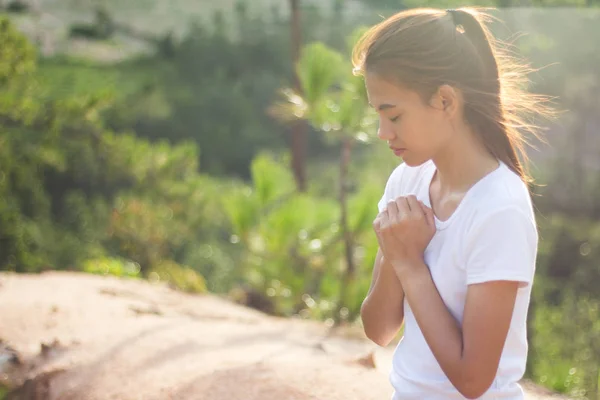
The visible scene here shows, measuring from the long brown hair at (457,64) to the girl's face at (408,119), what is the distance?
0.06 ft

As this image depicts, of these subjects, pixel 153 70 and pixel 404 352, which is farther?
pixel 153 70

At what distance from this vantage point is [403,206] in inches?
62.7

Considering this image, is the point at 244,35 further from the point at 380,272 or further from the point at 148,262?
the point at 380,272

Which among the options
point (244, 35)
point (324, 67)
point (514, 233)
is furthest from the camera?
point (244, 35)

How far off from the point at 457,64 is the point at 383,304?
51 centimetres

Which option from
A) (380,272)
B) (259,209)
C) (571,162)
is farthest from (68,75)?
(380,272)

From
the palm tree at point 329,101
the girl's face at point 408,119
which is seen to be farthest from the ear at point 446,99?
the palm tree at point 329,101

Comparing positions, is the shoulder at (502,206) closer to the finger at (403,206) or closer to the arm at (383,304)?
the finger at (403,206)

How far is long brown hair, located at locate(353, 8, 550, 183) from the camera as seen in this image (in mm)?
1489

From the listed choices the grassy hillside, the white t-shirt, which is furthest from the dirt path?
the grassy hillside

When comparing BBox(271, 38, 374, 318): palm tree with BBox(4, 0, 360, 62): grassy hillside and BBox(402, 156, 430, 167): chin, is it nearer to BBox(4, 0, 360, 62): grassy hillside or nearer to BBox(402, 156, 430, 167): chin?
BBox(402, 156, 430, 167): chin

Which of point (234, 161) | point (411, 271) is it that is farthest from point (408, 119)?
point (234, 161)

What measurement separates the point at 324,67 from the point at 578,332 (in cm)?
450

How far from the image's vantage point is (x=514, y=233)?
55.3 inches
